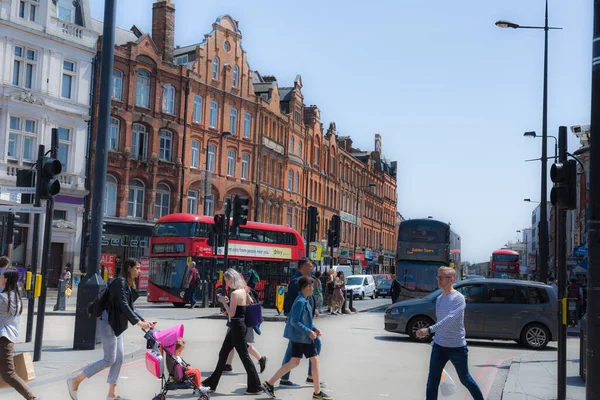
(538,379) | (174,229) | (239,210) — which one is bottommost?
(538,379)

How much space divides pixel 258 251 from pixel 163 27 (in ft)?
60.3

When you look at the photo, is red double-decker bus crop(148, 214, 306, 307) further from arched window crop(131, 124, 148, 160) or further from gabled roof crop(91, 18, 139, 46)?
gabled roof crop(91, 18, 139, 46)

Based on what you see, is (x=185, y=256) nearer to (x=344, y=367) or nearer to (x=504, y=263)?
(x=344, y=367)

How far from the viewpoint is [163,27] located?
148ft

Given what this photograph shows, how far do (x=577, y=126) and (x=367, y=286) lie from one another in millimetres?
26801

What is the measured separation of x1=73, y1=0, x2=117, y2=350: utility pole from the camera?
1309cm

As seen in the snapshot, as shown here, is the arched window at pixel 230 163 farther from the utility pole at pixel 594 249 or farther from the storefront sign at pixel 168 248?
the utility pole at pixel 594 249

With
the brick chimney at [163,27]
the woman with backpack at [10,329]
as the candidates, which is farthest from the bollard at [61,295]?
the brick chimney at [163,27]

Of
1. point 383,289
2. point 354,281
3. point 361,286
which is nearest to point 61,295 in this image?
point 361,286

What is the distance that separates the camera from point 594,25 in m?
6.90

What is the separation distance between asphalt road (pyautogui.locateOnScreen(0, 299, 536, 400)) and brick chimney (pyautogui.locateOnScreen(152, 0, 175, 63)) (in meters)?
26.6

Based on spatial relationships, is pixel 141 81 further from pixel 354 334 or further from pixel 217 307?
pixel 354 334

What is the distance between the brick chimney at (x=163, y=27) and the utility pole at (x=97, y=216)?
31615mm

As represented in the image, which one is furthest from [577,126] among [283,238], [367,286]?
[283,238]
